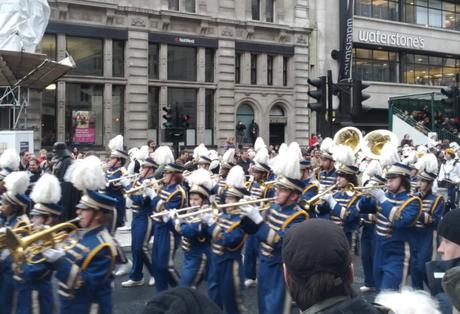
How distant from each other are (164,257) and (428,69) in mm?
37713

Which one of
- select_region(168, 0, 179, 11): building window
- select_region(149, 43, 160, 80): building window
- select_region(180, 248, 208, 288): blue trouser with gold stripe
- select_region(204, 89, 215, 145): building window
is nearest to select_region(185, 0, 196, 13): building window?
select_region(168, 0, 179, 11): building window

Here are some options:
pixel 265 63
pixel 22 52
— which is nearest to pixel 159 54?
pixel 265 63

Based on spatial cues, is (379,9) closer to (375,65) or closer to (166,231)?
(375,65)

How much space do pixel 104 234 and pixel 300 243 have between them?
3.20 meters

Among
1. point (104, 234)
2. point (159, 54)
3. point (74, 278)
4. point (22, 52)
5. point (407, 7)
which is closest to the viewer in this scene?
point (74, 278)

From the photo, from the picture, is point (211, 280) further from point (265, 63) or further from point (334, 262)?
point (265, 63)

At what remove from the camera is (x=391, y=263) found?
723cm

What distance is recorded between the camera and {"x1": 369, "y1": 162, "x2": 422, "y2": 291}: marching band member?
713 cm

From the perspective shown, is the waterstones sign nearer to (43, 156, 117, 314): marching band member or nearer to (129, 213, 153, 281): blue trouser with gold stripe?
(129, 213, 153, 281): blue trouser with gold stripe

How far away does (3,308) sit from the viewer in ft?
18.7

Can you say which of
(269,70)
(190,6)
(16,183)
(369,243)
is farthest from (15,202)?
(269,70)

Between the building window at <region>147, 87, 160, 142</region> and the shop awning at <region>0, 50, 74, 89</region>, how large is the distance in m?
5.68

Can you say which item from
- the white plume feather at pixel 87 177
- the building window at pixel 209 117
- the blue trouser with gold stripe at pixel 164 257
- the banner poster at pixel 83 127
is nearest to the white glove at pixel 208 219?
the blue trouser with gold stripe at pixel 164 257

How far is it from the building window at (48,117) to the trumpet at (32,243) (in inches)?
792
